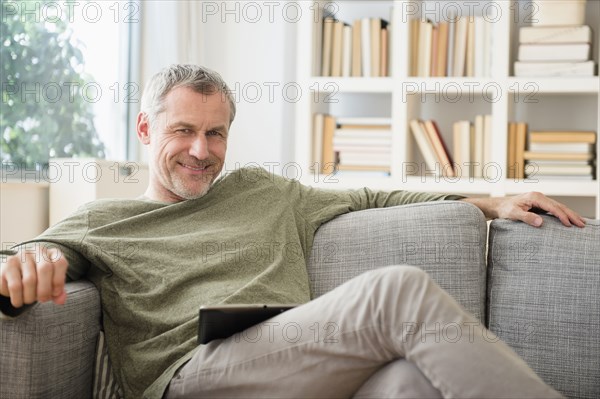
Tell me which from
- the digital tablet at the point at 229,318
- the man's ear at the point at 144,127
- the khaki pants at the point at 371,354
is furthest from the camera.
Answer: the man's ear at the point at 144,127

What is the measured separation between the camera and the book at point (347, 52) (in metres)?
3.56

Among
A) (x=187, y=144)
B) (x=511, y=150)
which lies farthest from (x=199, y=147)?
(x=511, y=150)

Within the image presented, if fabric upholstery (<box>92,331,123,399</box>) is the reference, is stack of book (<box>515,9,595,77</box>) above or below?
above

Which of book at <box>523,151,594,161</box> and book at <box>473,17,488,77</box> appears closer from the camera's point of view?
book at <box>523,151,594,161</box>

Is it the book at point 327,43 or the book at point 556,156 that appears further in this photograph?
the book at point 327,43

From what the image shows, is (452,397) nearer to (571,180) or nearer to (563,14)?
(571,180)

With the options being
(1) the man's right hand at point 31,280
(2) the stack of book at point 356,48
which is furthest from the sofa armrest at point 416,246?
(2) the stack of book at point 356,48

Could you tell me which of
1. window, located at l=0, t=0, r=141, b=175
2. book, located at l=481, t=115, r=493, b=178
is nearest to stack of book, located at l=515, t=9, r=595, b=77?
book, located at l=481, t=115, r=493, b=178

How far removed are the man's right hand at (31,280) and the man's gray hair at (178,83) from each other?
2.31 ft

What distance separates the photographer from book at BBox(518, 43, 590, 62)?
3.30 meters

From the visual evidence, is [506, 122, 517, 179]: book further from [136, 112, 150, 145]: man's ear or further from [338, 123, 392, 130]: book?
[136, 112, 150, 145]: man's ear

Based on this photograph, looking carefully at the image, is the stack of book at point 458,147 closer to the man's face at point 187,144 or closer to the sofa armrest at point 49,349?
the man's face at point 187,144

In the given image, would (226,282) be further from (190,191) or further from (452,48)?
(452,48)

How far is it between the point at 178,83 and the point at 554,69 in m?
1.88
